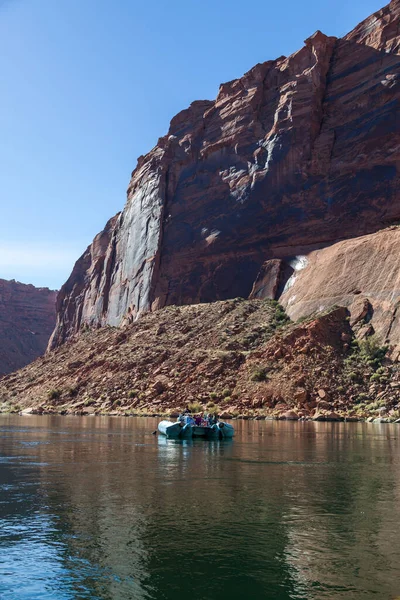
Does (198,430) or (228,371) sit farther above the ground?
(228,371)

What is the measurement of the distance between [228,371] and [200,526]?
55616 millimetres

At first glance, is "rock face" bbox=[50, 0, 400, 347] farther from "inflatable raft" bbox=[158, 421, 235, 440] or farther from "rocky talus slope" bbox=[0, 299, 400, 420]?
"inflatable raft" bbox=[158, 421, 235, 440]

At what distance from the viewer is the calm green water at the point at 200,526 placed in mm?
11695

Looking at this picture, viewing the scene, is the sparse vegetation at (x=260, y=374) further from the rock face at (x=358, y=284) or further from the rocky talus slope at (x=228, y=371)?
the rock face at (x=358, y=284)

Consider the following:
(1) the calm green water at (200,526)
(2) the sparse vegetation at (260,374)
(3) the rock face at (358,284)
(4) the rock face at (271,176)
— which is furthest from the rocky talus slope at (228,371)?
(1) the calm green water at (200,526)

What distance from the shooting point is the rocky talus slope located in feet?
205

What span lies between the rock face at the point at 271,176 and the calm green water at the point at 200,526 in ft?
214

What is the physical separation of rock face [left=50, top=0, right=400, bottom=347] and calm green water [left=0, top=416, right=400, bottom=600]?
65.1 m

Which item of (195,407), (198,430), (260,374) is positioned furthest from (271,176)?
(198,430)

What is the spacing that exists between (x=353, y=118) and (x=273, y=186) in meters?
15.2

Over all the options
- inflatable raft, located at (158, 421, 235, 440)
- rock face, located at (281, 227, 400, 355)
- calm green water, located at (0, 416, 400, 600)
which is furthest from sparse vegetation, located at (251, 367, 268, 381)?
calm green water, located at (0, 416, 400, 600)

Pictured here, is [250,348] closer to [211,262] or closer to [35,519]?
[211,262]

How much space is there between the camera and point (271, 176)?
98.4 m

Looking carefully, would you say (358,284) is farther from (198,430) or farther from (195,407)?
(198,430)
